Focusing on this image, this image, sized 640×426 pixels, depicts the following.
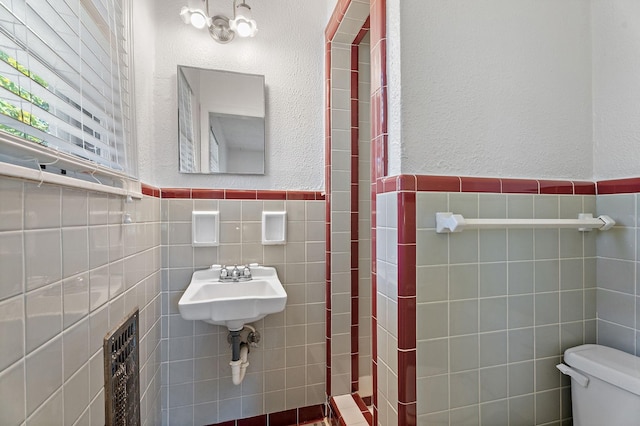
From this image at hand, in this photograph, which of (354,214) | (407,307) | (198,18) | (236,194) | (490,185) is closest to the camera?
(407,307)

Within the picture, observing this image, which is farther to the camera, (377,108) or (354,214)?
(354,214)

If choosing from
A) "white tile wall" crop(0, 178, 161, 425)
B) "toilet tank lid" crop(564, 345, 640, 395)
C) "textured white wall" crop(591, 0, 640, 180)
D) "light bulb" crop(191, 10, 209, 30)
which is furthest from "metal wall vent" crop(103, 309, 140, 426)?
"textured white wall" crop(591, 0, 640, 180)

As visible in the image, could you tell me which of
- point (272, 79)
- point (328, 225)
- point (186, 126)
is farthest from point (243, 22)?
point (328, 225)

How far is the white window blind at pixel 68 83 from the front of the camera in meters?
0.52

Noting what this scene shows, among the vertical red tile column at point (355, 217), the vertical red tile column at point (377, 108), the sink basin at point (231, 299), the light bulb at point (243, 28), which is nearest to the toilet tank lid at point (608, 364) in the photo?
the vertical red tile column at point (377, 108)

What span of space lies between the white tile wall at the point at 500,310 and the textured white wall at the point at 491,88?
0.47ft

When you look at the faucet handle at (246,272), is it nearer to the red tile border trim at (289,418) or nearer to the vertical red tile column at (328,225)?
the vertical red tile column at (328,225)

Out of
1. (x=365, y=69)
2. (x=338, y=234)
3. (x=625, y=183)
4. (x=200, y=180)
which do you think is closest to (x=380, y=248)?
(x=338, y=234)

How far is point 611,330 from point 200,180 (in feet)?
6.30

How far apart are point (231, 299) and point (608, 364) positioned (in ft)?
4.41

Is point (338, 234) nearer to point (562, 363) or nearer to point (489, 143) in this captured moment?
point (489, 143)

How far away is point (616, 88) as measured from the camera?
1.08 metres

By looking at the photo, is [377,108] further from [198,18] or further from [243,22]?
[198,18]

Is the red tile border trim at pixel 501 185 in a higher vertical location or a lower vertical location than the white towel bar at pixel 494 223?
higher
